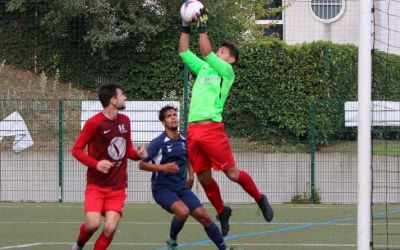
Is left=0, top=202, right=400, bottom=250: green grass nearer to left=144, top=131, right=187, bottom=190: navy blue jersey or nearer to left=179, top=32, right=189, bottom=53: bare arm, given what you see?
left=144, top=131, right=187, bottom=190: navy blue jersey

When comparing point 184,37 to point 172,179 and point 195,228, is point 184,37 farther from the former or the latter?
point 195,228

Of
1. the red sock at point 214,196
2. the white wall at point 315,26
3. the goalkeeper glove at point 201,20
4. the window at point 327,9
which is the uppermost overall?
the window at point 327,9

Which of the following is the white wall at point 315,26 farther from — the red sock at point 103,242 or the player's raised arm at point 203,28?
the red sock at point 103,242

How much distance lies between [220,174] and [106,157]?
9.29m

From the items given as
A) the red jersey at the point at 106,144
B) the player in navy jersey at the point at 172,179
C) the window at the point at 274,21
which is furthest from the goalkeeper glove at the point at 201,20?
the window at the point at 274,21

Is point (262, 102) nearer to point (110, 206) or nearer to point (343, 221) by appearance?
point (343, 221)

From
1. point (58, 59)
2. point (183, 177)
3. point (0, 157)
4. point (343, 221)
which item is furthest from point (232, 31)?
point (183, 177)

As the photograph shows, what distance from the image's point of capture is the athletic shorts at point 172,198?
971 centimetres

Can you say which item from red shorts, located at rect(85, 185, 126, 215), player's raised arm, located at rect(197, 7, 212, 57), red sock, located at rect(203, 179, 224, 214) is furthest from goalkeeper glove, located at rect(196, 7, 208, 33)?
red shorts, located at rect(85, 185, 126, 215)

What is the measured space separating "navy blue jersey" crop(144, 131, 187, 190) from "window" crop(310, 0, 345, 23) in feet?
67.1

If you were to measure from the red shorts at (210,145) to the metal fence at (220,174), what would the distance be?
7.96 meters

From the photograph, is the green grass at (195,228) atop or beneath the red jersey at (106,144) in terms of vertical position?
beneath

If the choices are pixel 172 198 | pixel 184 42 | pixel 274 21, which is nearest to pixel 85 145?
pixel 172 198

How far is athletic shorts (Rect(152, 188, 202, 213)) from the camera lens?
9711mm
